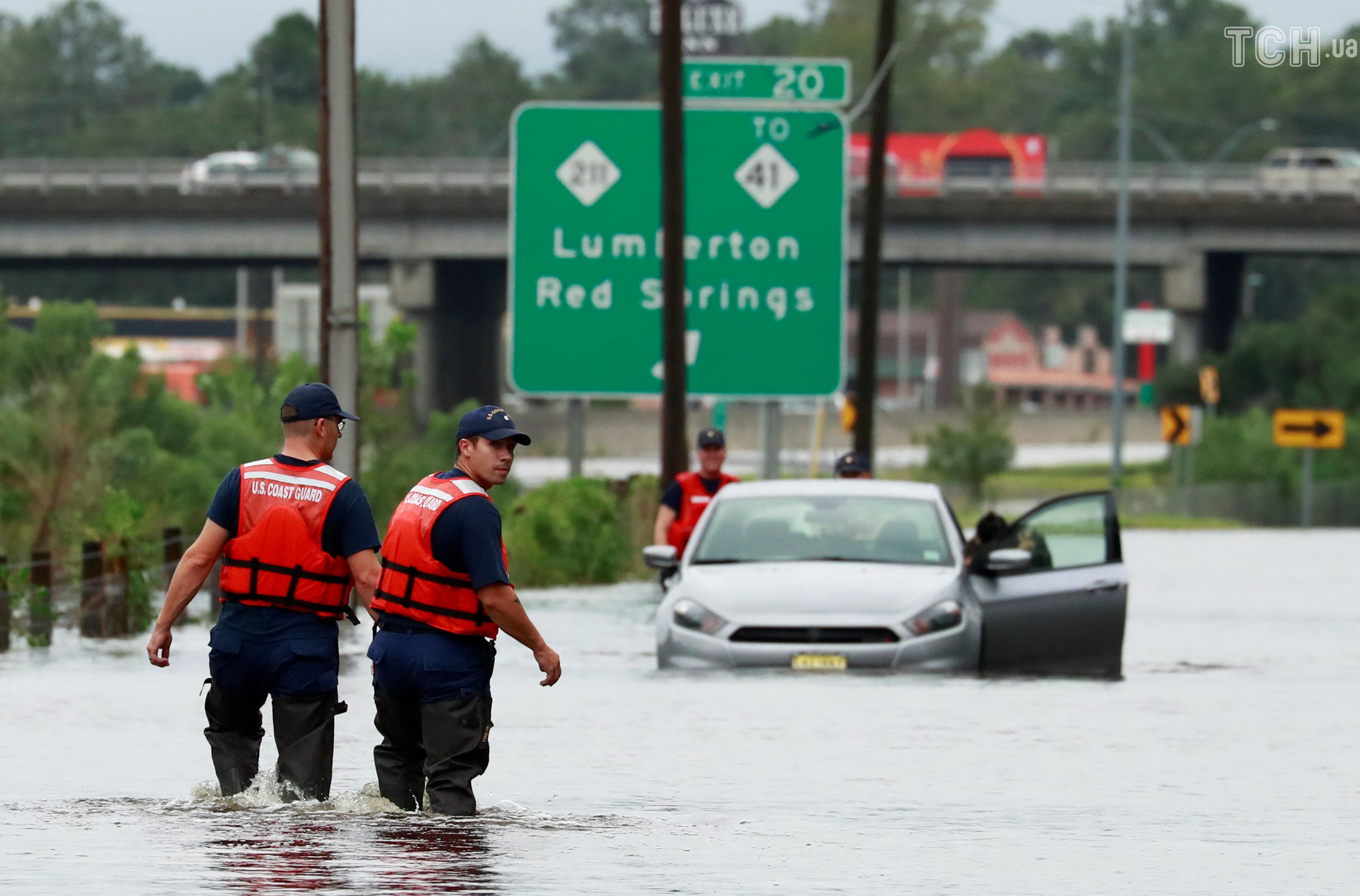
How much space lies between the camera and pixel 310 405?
31.1 ft

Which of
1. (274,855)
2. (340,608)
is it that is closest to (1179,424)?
(340,608)

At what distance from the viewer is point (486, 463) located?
9.20m

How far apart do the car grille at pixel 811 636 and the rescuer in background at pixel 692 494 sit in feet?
12.7

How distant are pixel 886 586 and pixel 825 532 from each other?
1287 mm

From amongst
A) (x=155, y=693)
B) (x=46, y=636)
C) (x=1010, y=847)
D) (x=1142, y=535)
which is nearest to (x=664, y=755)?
(x=1010, y=847)

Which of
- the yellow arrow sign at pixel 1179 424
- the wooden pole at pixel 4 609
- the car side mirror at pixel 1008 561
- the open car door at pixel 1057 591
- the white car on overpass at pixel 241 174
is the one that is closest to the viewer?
the car side mirror at pixel 1008 561

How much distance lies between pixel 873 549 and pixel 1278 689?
279 cm

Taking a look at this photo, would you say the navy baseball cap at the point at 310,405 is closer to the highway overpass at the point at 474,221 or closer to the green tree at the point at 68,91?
the highway overpass at the point at 474,221

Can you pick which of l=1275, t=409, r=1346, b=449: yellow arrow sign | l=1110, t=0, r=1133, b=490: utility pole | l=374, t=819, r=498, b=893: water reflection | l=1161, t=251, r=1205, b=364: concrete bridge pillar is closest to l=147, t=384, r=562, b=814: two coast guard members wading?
l=374, t=819, r=498, b=893: water reflection

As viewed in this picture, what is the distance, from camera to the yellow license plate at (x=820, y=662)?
14.9 meters

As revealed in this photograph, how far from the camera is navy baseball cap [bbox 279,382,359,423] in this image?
9445 millimetres

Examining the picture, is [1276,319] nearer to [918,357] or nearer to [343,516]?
[918,357]

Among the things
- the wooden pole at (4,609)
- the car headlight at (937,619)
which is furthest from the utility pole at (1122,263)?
the car headlight at (937,619)

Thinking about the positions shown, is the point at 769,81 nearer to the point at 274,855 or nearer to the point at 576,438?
the point at 576,438
